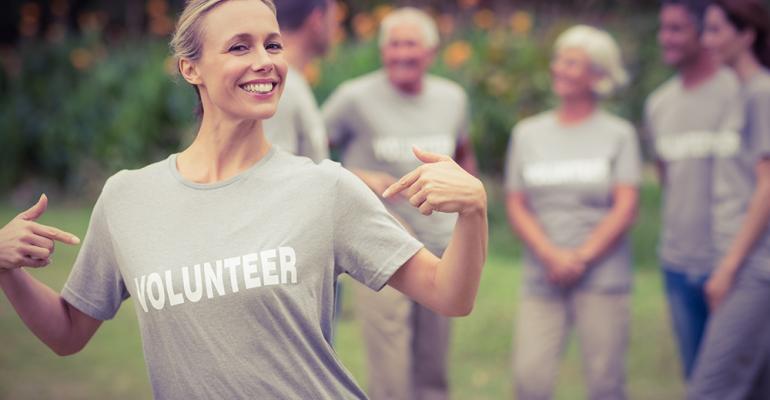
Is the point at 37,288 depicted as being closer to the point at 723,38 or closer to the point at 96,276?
the point at 96,276

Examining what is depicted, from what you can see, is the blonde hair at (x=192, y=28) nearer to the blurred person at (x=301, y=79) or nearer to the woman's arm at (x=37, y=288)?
the woman's arm at (x=37, y=288)

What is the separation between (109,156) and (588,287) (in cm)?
888

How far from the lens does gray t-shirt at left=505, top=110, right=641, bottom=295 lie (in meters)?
5.64

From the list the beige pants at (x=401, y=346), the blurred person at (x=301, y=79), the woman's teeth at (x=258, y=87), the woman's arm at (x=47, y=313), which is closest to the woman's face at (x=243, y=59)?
the woman's teeth at (x=258, y=87)

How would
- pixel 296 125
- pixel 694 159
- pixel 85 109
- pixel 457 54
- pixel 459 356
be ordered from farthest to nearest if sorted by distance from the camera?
pixel 85 109 < pixel 457 54 < pixel 459 356 < pixel 694 159 < pixel 296 125

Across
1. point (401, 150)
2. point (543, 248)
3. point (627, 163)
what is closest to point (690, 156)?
point (627, 163)

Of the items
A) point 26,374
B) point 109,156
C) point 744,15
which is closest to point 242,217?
point 744,15

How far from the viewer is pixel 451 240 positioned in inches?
105

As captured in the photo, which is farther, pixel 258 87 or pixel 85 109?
pixel 85 109

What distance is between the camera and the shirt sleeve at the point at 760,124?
16.7 feet

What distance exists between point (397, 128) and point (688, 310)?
1810mm

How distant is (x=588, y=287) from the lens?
5559 mm

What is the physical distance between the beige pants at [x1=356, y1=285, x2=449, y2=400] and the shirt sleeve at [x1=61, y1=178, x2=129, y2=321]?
101 inches

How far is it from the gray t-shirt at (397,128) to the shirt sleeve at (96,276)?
269cm
